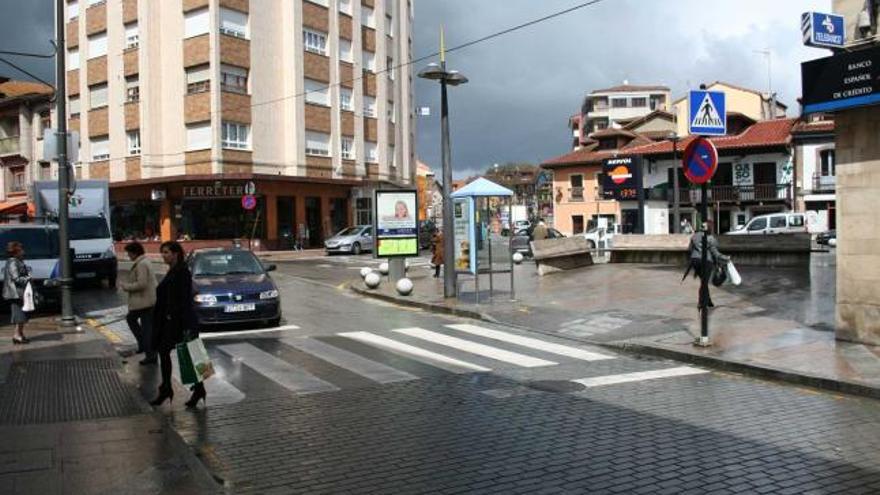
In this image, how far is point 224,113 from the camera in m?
39.8

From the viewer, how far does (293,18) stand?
4253 cm

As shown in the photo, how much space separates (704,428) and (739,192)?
168 feet

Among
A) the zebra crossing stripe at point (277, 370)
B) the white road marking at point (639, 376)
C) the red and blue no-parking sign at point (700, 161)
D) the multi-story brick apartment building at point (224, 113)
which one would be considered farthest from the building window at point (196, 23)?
the white road marking at point (639, 376)

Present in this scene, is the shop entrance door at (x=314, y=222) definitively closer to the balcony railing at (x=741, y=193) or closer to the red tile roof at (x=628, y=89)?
the balcony railing at (x=741, y=193)

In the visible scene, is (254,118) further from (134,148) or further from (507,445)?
(507,445)

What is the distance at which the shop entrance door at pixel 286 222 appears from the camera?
42.4 metres

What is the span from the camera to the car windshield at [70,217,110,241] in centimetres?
2183

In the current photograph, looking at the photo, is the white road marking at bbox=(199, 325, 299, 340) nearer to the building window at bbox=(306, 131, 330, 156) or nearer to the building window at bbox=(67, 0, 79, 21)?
the building window at bbox=(306, 131, 330, 156)

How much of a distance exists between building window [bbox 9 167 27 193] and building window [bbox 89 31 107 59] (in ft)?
46.3

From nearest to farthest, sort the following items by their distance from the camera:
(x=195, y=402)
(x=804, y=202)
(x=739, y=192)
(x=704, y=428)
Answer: (x=704, y=428)
(x=195, y=402)
(x=804, y=202)
(x=739, y=192)

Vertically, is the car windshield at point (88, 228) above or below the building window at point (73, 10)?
below

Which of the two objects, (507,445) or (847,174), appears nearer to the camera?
(507,445)

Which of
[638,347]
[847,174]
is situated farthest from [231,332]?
A: [847,174]

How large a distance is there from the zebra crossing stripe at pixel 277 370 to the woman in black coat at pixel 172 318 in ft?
4.26
